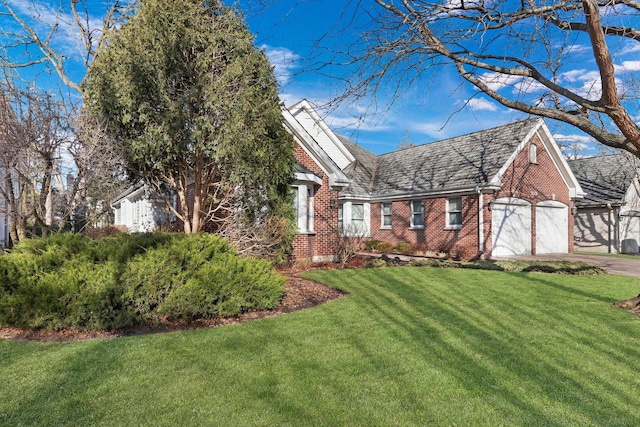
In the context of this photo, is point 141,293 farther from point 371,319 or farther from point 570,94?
point 570,94

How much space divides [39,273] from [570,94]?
8.80m

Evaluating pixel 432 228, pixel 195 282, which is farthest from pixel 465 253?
pixel 195 282

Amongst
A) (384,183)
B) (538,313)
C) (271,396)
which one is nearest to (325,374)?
(271,396)

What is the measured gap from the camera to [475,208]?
16594 mm

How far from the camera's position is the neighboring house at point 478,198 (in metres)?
16.6

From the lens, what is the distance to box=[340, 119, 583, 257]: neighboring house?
1661 cm

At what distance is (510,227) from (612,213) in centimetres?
967

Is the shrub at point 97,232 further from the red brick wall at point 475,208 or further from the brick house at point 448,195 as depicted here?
the red brick wall at point 475,208

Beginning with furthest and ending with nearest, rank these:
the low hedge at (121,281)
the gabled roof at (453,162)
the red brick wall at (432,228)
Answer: the gabled roof at (453,162), the red brick wall at (432,228), the low hedge at (121,281)

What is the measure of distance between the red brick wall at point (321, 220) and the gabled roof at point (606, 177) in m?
17.1

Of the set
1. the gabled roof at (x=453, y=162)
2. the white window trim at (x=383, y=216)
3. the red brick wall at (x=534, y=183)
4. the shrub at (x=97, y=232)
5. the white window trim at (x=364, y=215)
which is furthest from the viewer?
the white window trim at (x=383, y=216)

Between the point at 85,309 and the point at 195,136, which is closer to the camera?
the point at 85,309

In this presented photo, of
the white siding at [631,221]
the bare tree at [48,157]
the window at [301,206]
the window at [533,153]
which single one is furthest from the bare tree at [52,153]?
the white siding at [631,221]

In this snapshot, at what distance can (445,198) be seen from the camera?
58.7 ft
